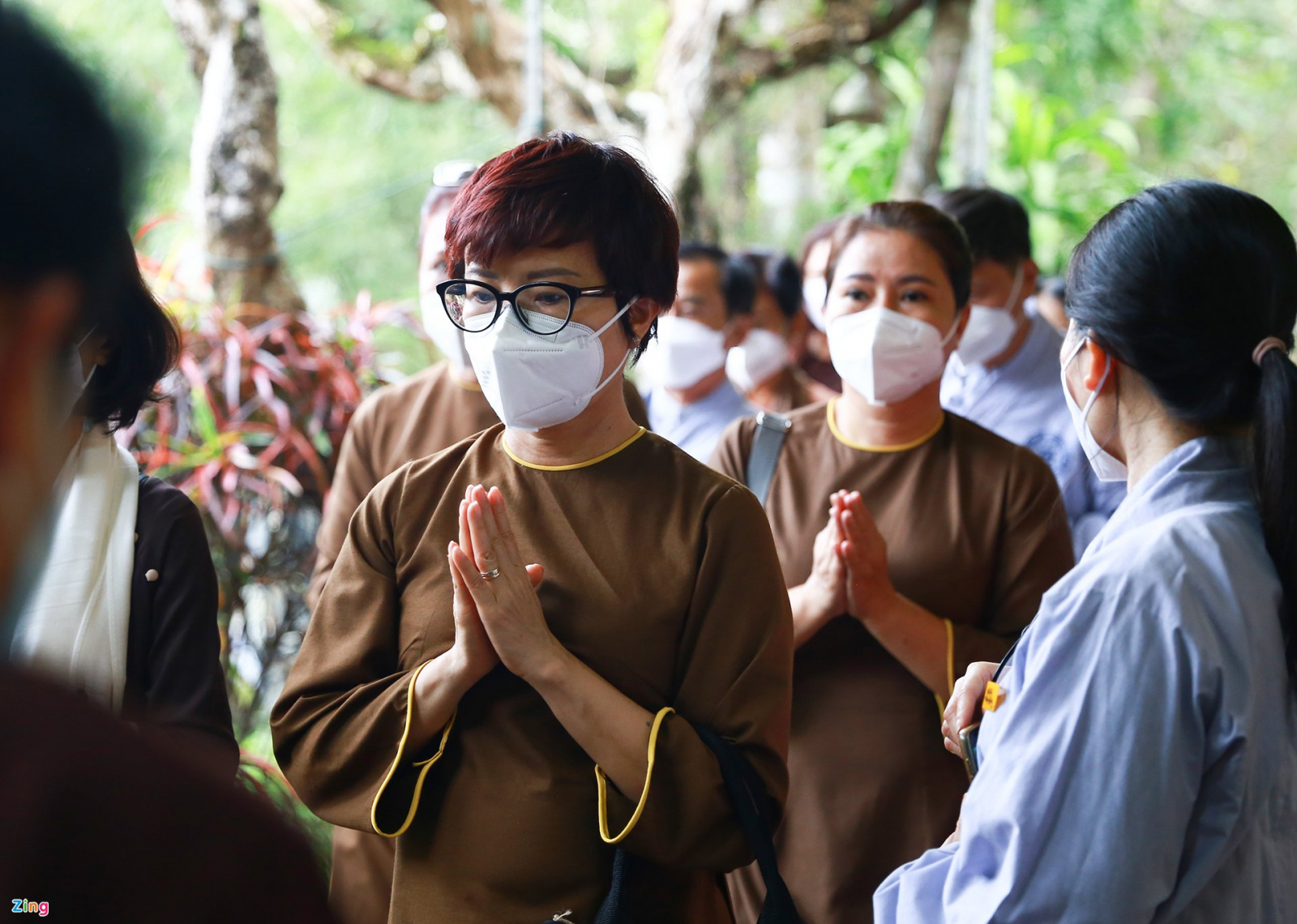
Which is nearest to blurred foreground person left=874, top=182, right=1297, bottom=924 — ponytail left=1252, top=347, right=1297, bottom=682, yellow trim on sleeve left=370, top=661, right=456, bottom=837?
ponytail left=1252, top=347, right=1297, bottom=682

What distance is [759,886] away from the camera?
6.89 feet

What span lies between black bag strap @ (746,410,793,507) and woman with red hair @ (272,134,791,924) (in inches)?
23.0

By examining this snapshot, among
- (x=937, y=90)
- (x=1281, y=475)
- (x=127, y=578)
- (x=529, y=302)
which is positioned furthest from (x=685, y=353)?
(x=937, y=90)

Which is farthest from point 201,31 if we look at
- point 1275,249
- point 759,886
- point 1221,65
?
point 1221,65

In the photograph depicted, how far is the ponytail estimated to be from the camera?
4.36 ft

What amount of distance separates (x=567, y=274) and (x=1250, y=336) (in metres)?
0.85

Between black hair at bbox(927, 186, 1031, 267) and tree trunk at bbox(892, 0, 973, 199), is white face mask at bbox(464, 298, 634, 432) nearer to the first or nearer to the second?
black hair at bbox(927, 186, 1031, 267)

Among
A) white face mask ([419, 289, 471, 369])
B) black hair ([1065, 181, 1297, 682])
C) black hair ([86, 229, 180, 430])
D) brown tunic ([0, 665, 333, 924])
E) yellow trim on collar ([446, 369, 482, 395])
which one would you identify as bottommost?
yellow trim on collar ([446, 369, 482, 395])

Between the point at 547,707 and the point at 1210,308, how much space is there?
3.14ft

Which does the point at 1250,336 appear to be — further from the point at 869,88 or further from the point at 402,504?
the point at 869,88

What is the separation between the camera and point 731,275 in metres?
3.84

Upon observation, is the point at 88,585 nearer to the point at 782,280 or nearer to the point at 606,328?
the point at 606,328

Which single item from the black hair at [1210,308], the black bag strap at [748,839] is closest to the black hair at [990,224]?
the black hair at [1210,308]

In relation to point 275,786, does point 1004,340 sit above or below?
above
